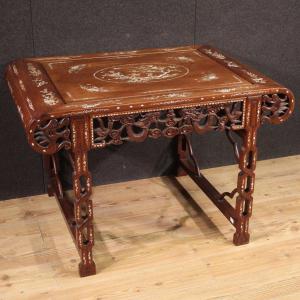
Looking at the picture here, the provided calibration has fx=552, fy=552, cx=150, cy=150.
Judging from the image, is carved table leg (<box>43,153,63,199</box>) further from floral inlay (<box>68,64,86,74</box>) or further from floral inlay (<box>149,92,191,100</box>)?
floral inlay (<box>149,92,191,100</box>)

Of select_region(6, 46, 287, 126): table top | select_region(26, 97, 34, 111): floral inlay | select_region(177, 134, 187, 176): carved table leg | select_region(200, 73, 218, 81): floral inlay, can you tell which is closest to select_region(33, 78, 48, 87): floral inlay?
select_region(6, 46, 287, 126): table top

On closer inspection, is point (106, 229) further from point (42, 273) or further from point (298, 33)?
point (298, 33)

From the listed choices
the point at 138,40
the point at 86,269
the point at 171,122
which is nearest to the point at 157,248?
the point at 86,269

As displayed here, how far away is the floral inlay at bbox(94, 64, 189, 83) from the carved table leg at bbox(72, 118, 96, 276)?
33cm

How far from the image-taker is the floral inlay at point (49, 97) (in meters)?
1.79

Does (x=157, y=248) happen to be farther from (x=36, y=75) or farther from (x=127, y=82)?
(x=36, y=75)

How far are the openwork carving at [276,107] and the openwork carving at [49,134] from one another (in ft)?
2.33

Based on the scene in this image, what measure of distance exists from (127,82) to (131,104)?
0.76 ft

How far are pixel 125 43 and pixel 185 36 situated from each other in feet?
0.93

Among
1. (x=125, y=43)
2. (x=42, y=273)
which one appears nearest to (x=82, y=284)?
(x=42, y=273)

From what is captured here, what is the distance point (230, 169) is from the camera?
9.38ft

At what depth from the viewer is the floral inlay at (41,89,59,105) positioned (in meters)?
1.79

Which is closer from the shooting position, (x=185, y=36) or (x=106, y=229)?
(x=106, y=229)

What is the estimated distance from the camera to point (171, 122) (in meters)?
1.88
